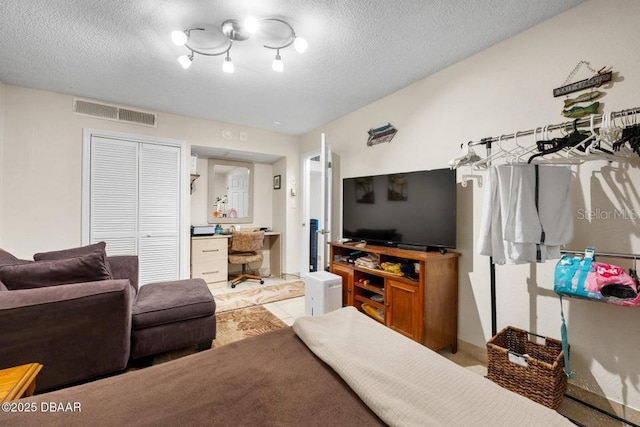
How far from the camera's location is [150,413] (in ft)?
2.55

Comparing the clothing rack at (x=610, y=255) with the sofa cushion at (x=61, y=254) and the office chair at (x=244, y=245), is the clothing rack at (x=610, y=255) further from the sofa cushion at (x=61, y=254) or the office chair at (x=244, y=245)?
the sofa cushion at (x=61, y=254)

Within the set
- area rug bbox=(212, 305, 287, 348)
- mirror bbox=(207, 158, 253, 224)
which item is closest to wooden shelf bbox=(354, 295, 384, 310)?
area rug bbox=(212, 305, 287, 348)

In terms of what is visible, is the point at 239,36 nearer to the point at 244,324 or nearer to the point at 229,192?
the point at 244,324

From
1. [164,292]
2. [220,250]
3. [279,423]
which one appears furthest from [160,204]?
[279,423]

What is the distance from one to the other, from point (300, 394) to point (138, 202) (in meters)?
3.53

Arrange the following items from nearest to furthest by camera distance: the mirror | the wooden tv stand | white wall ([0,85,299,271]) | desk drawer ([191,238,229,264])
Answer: the wooden tv stand < white wall ([0,85,299,271]) < desk drawer ([191,238,229,264]) < the mirror

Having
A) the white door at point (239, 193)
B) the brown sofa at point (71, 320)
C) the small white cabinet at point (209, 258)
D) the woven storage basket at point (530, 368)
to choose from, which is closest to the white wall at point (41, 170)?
the brown sofa at point (71, 320)

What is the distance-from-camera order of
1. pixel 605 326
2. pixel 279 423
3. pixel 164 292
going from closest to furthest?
1. pixel 279 423
2. pixel 605 326
3. pixel 164 292

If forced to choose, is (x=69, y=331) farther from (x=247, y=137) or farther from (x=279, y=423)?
(x=247, y=137)

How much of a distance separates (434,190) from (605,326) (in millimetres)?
1329

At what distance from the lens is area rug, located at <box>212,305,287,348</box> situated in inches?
99.1

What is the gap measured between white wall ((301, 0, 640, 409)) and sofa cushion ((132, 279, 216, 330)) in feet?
7.20

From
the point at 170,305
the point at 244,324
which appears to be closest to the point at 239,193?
the point at 244,324

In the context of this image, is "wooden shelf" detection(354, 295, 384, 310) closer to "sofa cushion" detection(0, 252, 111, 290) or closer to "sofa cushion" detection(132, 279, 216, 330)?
"sofa cushion" detection(132, 279, 216, 330)
